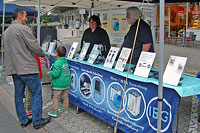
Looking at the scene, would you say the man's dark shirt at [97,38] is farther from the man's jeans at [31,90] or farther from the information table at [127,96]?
the man's jeans at [31,90]

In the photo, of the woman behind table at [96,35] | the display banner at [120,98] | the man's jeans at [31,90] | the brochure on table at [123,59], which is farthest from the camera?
the woman behind table at [96,35]

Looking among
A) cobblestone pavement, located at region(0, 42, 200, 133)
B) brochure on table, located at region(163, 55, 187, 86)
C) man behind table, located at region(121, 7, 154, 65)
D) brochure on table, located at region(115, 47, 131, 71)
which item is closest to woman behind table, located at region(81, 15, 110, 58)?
man behind table, located at region(121, 7, 154, 65)

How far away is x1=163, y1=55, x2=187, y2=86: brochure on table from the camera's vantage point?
8.60 feet

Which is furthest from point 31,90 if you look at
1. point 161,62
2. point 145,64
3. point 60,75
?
point 161,62

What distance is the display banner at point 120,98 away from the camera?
2.64m

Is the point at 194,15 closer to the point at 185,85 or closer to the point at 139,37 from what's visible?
the point at 139,37

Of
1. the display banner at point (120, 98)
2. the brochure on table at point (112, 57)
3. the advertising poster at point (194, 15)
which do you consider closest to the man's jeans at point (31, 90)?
the display banner at point (120, 98)

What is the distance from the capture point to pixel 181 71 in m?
2.61

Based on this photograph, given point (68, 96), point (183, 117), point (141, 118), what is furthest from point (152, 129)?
point (68, 96)

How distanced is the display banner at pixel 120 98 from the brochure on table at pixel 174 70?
131 mm

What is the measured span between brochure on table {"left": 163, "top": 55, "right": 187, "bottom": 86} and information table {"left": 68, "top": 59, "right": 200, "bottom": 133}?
0.10 metres

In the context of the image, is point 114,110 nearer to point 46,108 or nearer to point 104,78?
point 104,78

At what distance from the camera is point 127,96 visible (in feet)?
10.2

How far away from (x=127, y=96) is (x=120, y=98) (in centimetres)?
16
